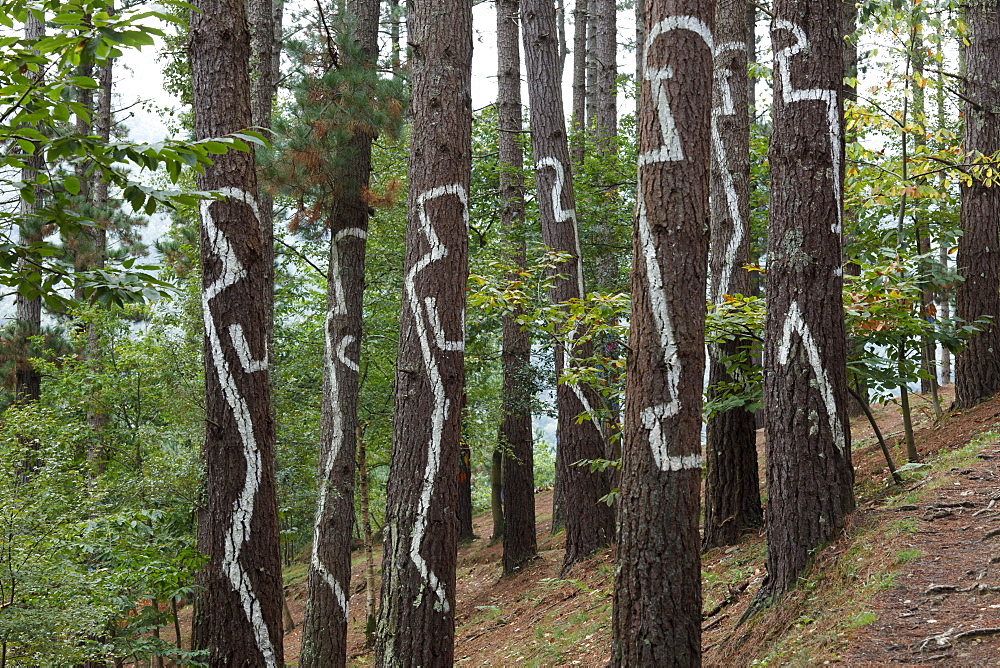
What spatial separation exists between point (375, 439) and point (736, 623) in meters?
7.42

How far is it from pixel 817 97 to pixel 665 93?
1.61m

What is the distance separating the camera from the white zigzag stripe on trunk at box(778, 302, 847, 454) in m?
5.15

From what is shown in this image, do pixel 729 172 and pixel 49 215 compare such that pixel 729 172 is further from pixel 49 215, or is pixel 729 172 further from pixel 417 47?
pixel 49 215

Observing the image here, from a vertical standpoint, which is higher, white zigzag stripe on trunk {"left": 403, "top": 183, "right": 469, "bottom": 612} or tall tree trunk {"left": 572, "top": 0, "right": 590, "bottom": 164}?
tall tree trunk {"left": 572, "top": 0, "right": 590, "bottom": 164}

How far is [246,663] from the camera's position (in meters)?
4.74

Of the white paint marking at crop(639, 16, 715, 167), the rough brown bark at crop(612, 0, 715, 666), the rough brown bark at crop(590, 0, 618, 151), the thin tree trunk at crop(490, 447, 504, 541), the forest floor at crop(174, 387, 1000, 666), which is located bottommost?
the thin tree trunk at crop(490, 447, 504, 541)

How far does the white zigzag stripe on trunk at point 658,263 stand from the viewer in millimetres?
4180

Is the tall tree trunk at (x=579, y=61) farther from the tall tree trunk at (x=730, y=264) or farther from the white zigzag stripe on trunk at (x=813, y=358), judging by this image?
the white zigzag stripe on trunk at (x=813, y=358)

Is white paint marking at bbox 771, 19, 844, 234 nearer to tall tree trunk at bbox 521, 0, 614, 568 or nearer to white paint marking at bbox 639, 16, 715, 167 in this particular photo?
white paint marking at bbox 639, 16, 715, 167

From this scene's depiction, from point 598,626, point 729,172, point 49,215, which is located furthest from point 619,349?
point 49,215

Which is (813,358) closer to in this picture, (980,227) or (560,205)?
(980,227)

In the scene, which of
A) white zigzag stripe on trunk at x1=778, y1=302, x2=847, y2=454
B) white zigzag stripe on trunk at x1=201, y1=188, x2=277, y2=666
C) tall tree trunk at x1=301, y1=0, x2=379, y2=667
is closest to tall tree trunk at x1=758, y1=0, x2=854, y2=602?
white zigzag stripe on trunk at x1=778, y1=302, x2=847, y2=454

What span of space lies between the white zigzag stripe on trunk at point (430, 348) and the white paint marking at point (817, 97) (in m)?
2.42

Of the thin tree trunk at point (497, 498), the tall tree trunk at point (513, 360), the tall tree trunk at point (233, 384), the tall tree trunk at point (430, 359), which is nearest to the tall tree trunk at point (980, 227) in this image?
the tall tree trunk at point (513, 360)
